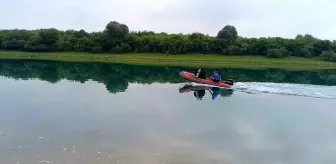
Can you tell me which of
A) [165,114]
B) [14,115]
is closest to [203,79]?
[165,114]

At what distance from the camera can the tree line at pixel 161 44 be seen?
258ft

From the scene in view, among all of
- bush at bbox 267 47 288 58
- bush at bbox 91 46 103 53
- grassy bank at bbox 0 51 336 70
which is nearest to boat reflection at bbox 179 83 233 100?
grassy bank at bbox 0 51 336 70

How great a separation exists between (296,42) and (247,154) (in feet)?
238

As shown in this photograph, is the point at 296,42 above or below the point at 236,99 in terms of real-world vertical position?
above

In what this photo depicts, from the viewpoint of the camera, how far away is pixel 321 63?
239 ft

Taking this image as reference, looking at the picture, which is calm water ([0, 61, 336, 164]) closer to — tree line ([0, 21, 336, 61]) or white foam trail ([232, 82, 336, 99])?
white foam trail ([232, 82, 336, 99])

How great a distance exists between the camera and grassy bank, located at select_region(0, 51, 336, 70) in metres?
69.3

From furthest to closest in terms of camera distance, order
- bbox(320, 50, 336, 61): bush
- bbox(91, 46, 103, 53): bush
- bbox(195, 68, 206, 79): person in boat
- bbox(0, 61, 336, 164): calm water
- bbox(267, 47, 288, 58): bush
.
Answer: bbox(91, 46, 103, 53): bush < bbox(267, 47, 288, 58): bush < bbox(320, 50, 336, 61): bush < bbox(195, 68, 206, 79): person in boat < bbox(0, 61, 336, 164): calm water

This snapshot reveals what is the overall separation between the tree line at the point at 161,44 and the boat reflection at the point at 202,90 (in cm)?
4437

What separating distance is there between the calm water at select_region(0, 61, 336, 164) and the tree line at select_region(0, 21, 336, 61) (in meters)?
47.5

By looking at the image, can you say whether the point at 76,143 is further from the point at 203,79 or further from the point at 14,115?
the point at 203,79

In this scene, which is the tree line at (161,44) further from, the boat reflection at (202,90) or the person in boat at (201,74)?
the boat reflection at (202,90)

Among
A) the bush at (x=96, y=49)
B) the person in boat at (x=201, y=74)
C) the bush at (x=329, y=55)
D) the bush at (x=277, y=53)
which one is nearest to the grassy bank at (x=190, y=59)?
the bush at (x=277, y=53)

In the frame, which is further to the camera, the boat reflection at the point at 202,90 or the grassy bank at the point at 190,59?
the grassy bank at the point at 190,59
